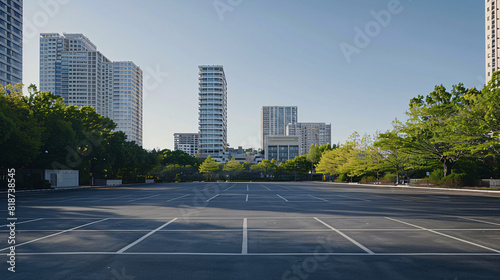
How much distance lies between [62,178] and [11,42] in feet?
251

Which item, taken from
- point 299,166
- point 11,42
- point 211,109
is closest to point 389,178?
point 299,166

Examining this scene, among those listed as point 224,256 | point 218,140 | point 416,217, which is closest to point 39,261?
point 224,256

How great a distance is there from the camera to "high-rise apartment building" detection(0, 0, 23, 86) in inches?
3942

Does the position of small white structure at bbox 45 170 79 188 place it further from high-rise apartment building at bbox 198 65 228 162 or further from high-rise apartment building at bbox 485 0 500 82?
high-rise apartment building at bbox 485 0 500 82

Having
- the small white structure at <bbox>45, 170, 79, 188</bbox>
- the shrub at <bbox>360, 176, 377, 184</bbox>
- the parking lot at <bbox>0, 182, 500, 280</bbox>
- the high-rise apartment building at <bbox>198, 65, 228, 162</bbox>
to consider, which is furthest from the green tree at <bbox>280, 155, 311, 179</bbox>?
the parking lot at <bbox>0, 182, 500, 280</bbox>

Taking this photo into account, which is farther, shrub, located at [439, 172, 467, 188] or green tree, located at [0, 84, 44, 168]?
shrub, located at [439, 172, 467, 188]

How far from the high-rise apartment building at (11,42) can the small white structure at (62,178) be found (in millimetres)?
64123

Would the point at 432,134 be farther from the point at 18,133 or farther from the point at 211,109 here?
the point at 211,109

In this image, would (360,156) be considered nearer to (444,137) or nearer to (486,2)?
(444,137)

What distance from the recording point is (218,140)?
618 feet

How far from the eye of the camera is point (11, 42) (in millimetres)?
104000

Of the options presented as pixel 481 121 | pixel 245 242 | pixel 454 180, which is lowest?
pixel 454 180

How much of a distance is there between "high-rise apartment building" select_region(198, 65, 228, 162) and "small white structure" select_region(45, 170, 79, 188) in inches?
5069

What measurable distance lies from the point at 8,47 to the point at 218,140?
10494 centimetres
